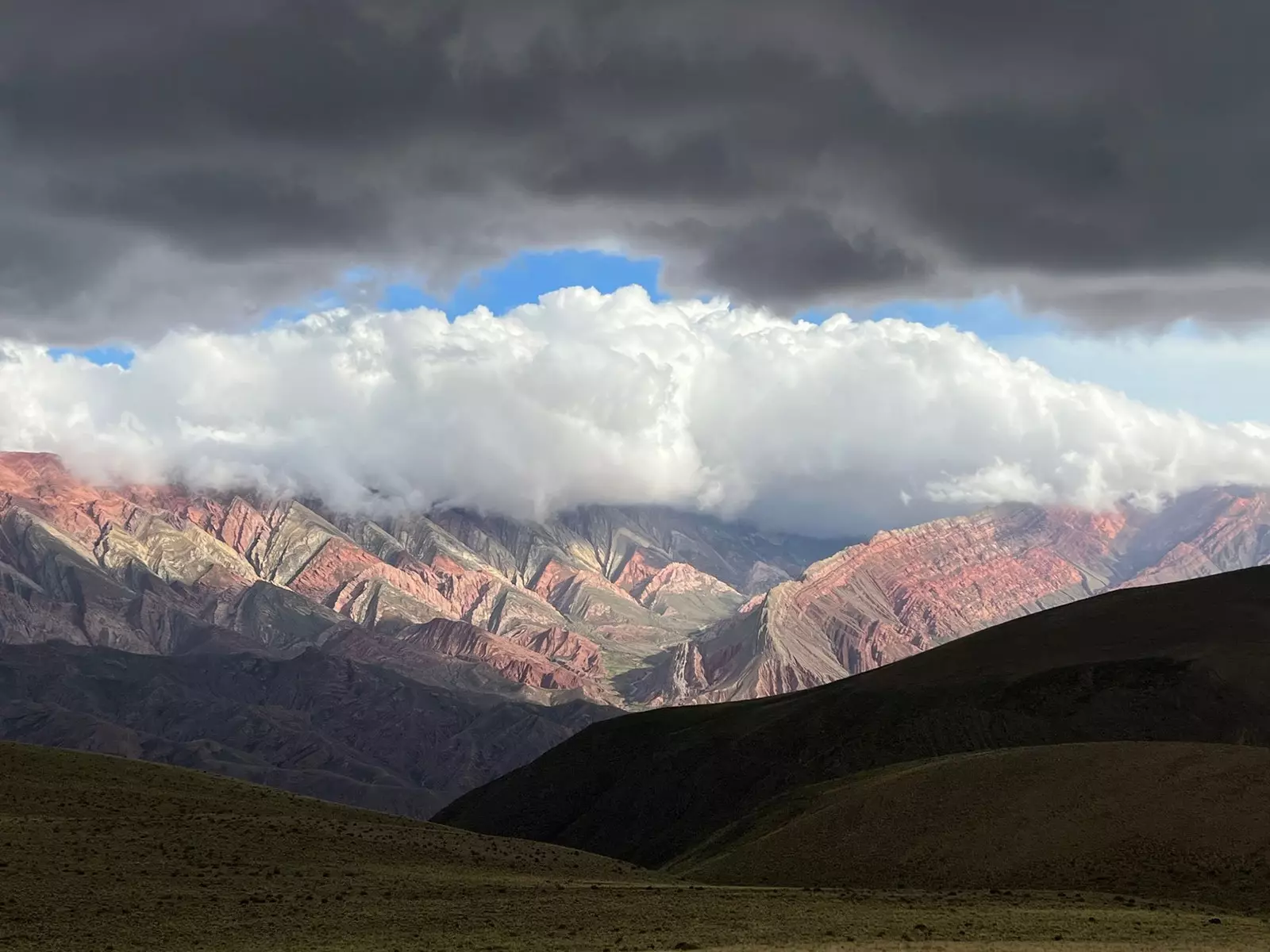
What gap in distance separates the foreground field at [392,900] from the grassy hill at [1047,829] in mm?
9755

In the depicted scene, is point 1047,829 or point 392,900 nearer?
point 392,900

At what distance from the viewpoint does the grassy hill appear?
3465 inches

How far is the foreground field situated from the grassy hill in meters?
9.75

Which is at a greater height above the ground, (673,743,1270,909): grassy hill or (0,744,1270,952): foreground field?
(673,743,1270,909): grassy hill

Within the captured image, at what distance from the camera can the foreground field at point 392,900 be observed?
63.5 m

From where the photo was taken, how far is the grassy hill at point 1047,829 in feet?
289

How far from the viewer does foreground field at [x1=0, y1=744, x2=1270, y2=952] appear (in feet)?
208

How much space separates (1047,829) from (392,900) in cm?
4610

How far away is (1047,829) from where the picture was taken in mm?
97125

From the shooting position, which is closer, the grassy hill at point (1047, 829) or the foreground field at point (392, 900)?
the foreground field at point (392, 900)

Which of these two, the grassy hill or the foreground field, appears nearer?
the foreground field

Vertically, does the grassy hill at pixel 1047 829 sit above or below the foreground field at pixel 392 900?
above

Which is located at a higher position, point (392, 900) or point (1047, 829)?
point (1047, 829)

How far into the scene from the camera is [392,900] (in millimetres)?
73688
